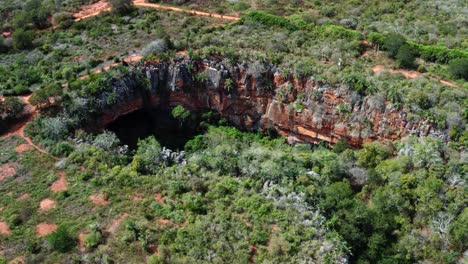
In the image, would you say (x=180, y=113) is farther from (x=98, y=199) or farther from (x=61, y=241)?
(x=61, y=241)

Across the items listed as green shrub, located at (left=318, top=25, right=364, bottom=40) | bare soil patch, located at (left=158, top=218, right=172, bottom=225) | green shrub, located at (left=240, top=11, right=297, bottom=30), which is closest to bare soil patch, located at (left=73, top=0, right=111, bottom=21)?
green shrub, located at (left=240, top=11, right=297, bottom=30)

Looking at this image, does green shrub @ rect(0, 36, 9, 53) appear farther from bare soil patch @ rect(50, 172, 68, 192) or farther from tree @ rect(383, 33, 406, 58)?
tree @ rect(383, 33, 406, 58)

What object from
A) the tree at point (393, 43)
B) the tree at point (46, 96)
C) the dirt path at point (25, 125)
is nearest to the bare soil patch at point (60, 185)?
the dirt path at point (25, 125)

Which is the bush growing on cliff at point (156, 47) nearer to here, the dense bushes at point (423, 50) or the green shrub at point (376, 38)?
the green shrub at point (376, 38)

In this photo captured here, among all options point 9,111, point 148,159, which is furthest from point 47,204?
point 9,111

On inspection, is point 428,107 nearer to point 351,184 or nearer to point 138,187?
point 351,184
